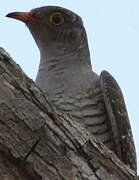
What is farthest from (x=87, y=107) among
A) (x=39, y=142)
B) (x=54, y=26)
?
(x=39, y=142)

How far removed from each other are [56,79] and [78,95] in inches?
14.8

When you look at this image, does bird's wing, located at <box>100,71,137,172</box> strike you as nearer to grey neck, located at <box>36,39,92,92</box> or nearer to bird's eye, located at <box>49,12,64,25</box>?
grey neck, located at <box>36,39,92,92</box>

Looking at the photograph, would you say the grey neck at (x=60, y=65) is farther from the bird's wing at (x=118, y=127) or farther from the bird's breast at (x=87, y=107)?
the bird's wing at (x=118, y=127)

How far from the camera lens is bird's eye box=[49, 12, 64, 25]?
674 centimetres

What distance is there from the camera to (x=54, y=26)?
680cm

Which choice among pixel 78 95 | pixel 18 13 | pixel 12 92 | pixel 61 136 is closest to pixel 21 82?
pixel 12 92

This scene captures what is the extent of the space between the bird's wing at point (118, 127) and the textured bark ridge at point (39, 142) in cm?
255

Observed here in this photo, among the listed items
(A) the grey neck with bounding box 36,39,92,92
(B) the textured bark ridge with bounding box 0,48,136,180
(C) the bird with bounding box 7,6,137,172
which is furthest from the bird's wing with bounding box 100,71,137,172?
(B) the textured bark ridge with bounding box 0,48,136,180

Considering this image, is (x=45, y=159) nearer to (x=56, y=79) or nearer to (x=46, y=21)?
(x=56, y=79)

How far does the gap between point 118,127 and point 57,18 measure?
5.14 ft

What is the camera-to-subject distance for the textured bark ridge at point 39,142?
10.5 ft

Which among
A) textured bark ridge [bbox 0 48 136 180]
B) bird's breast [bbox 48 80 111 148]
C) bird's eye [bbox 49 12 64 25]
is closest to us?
textured bark ridge [bbox 0 48 136 180]

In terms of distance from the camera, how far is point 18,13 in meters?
6.54

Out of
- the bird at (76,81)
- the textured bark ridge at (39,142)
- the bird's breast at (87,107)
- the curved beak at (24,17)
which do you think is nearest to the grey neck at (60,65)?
the bird at (76,81)
